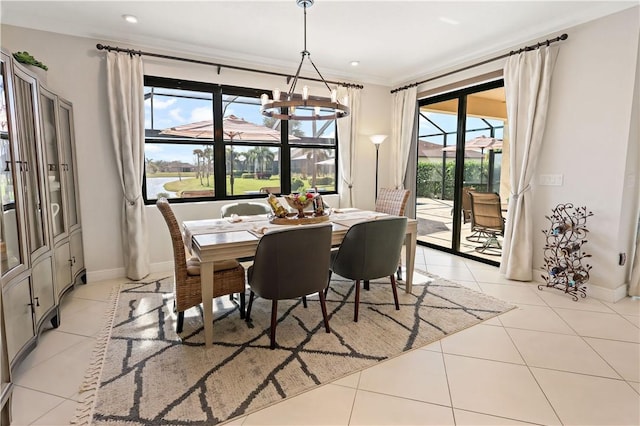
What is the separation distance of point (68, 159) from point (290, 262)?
2665mm

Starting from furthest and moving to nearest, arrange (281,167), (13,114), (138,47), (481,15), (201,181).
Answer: (281,167) → (201,181) → (138,47) → (481,15) → (13,114)

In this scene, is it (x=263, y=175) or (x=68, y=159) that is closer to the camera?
(x=68, y=159)

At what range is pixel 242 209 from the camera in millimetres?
3705

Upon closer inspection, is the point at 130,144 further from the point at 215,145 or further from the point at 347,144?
the point at 347,144

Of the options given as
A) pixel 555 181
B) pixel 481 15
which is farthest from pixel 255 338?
pixel 481 15

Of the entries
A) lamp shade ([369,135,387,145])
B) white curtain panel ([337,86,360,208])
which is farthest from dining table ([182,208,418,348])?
lamp shade ([369,135,387,145])

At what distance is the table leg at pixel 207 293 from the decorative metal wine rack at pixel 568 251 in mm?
3202

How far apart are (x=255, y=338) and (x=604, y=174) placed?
11.2ft

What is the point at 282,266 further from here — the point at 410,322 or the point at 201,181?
the point at 201,181

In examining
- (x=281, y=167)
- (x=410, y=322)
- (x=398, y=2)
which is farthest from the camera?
(x=281, y=167)

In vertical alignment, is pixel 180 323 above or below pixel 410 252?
below

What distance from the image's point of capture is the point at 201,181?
4.31 metres

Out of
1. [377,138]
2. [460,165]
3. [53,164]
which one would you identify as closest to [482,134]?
[460,165]

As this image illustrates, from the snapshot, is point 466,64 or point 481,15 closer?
point 481,15
